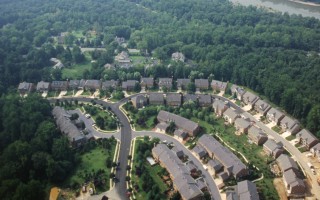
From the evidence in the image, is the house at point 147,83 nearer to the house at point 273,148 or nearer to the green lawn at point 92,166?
the green lawn at point 92,166

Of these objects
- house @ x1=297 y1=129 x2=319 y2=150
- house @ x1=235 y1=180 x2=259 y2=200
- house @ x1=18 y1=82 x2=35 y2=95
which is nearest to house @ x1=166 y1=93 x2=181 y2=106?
house @ x1=297 y1=129 x2=319 y2=150

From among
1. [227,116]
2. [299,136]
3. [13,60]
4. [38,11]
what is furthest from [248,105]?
[38,11]

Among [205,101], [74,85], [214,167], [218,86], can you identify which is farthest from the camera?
[74,85]

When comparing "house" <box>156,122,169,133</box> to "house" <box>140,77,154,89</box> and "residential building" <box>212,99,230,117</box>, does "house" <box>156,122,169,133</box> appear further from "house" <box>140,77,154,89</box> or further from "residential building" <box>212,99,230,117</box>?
"house" <box>140,77,154,89</box>

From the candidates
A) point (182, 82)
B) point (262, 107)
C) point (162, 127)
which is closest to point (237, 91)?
point (262, 107)

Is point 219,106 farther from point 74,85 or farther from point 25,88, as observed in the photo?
point 25,88

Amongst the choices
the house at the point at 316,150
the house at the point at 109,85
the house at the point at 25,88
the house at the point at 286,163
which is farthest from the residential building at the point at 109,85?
the house at the point at 316,150
